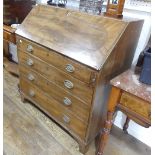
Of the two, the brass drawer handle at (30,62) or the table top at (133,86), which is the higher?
the table top at (133,86)

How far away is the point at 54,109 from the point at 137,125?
80 centimetres

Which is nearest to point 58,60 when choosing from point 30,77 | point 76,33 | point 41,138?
point 76,33

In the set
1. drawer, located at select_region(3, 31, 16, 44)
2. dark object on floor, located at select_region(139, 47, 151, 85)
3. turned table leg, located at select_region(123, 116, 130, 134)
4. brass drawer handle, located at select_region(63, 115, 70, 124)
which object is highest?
dark object on floor, located at select_region(139, 47, 151, 85)

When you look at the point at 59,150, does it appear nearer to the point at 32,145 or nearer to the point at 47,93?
the point at 32,145

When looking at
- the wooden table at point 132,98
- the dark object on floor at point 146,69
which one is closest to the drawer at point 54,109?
the wooden table at point 132,98

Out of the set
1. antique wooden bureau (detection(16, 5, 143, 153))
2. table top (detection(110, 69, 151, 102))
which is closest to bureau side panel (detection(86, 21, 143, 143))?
antique wooden bureau (detection(16, 5, 143, 153))

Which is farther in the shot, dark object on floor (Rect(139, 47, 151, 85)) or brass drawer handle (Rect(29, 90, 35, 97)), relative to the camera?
brass drawer handle (Rect(29, 90, 35, 97))

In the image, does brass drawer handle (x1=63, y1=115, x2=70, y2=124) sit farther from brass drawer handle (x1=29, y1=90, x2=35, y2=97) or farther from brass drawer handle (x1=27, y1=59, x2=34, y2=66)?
brass drawer handle (x1=27, y1=59, x2=34, y2=66)

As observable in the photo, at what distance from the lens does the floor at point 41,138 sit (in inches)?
60.3

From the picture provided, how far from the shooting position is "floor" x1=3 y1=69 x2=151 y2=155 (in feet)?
5.02

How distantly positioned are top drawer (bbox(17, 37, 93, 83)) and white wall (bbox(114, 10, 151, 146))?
0.62m

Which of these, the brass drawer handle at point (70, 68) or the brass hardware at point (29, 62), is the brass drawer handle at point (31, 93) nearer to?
the brass hardware at point (29, 62)

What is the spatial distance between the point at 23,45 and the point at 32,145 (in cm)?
92

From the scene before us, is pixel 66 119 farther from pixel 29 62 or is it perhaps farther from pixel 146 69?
pixel 146 69
